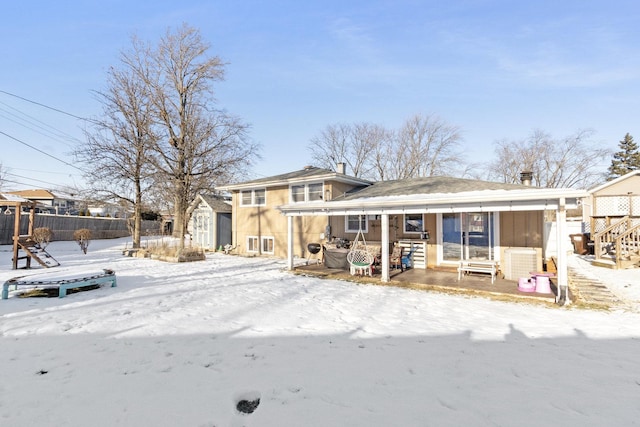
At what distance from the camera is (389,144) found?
32156 mm

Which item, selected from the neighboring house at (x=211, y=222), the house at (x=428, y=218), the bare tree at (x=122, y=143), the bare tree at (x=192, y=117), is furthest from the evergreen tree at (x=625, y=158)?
the bare tree at (x=122, y=143)

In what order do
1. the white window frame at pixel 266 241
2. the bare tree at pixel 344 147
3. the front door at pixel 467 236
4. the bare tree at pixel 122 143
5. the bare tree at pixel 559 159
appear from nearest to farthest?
the front door at pixel 467 236 < the white window frame at pixel 266 241 < the bare tree at pixel 122 143 < the bare tree at pixel 559 159 < the bare tree at pixel 344 147

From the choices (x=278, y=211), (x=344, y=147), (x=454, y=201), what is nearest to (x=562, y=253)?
(x=454, y=201)

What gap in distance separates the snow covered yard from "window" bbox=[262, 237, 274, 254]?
27.2ft

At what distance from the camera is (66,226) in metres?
22.0

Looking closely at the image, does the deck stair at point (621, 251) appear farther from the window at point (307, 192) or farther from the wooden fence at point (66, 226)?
the wooden fence at point (66, 226)

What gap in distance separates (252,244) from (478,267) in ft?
34.1

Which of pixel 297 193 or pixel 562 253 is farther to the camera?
pixel 297 193

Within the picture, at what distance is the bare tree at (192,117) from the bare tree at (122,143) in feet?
2.45

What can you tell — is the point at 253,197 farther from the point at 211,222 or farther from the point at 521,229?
the point at 521,229

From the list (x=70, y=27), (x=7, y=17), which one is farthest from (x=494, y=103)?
(x=7, y=17)

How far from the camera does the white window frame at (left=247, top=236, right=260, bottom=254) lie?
1517 centimetres

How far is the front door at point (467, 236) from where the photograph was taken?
8992 mm

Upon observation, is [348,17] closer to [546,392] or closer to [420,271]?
[420,271]
